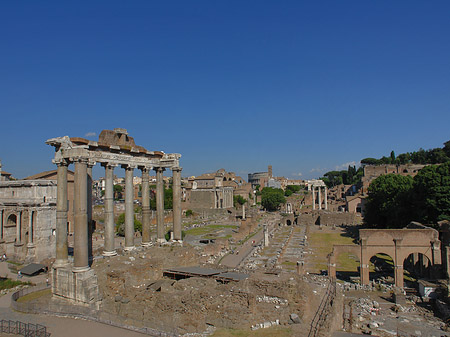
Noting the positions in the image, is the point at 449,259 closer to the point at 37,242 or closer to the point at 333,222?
the point at 37,242

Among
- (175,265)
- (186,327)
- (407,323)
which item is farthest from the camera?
(175,265)

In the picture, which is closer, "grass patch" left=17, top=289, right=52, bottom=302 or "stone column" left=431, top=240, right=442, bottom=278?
"grass patch" left=17, top=289, right=52, bottom=302

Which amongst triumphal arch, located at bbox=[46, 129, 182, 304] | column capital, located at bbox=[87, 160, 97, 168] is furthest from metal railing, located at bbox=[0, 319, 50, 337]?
column capital, located at bbox=[87, 160, 97, 168]

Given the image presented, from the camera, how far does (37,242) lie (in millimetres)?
34781

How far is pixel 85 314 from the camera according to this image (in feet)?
A: 46.5

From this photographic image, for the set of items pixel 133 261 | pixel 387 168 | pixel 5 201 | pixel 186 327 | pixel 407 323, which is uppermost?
pixel 387 168

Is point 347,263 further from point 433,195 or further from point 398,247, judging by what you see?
point 433,195

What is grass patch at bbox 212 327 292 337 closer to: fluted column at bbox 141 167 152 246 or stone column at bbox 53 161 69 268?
stone column at bbox 53 161 69 268

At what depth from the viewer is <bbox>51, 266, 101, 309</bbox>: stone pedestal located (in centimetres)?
1532

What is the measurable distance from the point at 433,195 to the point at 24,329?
3348cm

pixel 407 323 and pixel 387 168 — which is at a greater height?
pixel 387 168

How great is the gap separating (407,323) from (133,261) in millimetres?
15085

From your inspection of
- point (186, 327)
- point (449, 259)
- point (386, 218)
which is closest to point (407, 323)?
point (449, 259)

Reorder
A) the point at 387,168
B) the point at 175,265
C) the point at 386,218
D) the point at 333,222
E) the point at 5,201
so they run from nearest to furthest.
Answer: the point at 175,265 → the point at 5,201 → the point at 386,218 → the point at 333,222 → the point at 387,168
